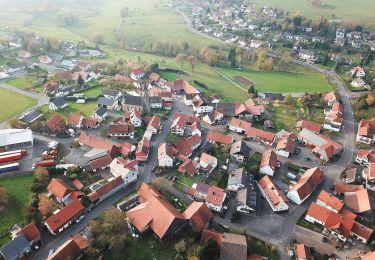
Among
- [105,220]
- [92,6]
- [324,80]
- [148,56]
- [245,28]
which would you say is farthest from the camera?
[92,6]

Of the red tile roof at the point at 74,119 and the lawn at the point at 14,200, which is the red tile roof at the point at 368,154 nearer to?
the red tile roof at the point at 74,119

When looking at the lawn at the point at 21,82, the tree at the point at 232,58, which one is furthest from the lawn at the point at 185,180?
the tree at the point at 232,58

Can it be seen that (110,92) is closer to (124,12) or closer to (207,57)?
(207,57)

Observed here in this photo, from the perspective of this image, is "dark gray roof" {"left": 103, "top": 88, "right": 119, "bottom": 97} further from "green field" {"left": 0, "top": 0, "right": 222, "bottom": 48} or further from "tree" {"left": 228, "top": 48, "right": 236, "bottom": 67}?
"green field" {"left": 0, "top": 0, "right": 222, "bottom": 48}

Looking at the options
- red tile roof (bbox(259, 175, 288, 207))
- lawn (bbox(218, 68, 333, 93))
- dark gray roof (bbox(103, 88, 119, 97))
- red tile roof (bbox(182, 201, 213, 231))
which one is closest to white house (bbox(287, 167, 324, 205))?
red tile roof (bbox(259, 175, 288, 207))

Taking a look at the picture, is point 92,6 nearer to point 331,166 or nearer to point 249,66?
point 249,66

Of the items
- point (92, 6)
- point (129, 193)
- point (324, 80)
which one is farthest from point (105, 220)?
point (92, 6)

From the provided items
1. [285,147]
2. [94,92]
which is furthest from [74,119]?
[285,147]
